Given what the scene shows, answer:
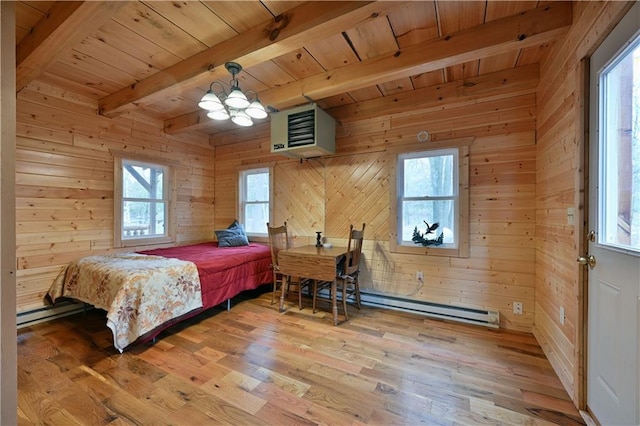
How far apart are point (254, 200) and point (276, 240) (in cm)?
100

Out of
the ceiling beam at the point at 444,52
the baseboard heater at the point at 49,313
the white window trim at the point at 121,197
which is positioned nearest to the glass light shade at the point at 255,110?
the ceiling beam at the point at 444,52

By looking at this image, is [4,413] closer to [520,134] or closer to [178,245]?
[178,245]

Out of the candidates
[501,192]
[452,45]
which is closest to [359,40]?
[452,45]

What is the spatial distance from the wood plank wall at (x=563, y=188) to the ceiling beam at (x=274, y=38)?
116 cm

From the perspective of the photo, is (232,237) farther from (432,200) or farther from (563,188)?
(563,188)

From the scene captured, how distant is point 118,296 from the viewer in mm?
2154

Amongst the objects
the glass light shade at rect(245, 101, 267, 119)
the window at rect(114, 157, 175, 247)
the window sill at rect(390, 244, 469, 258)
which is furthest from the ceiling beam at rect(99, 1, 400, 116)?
the window sill at rect(390, 244, 469, 258)

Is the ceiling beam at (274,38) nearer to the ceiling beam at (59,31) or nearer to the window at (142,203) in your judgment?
the ceiling beam at (59,31)

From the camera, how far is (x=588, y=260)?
5.01 ft

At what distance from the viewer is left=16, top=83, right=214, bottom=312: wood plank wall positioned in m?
2.70

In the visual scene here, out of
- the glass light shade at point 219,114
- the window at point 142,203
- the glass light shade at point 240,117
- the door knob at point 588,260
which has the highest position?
the glass light shade at point 219,114

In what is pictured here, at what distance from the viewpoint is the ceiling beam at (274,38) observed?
1.62 meters

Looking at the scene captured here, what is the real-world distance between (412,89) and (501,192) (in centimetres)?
148

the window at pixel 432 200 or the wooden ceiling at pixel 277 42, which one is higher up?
the wooden ceiling at pixel 277 42
